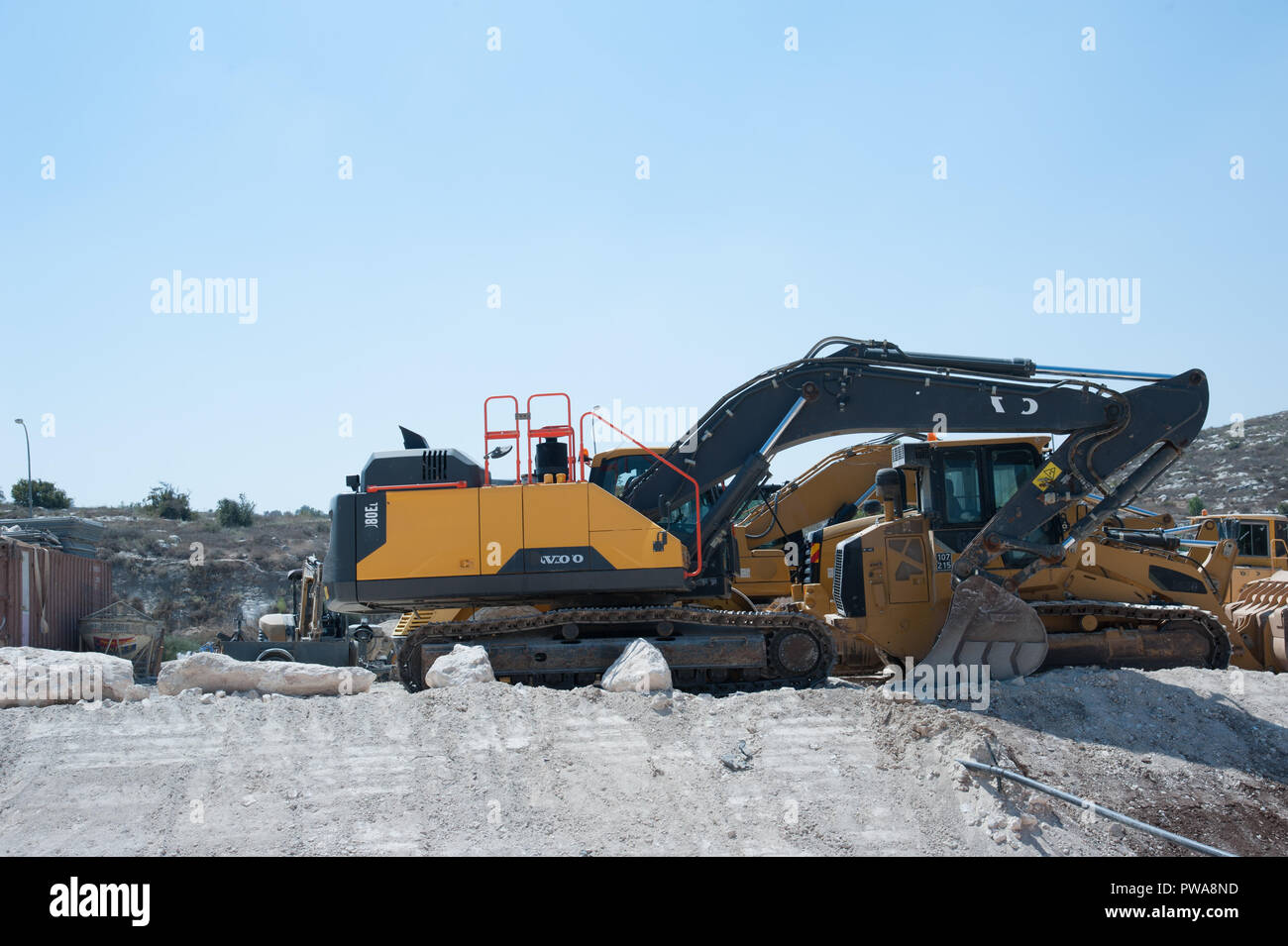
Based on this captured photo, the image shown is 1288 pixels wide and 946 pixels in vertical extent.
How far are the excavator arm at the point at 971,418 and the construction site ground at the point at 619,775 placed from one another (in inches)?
85.9

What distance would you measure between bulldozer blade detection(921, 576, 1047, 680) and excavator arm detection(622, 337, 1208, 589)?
302 millimetres

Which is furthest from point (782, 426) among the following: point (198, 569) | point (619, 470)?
point (198, 569)

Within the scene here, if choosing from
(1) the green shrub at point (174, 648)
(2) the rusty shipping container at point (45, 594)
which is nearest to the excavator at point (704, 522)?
(2) the rusty shipping container at point (45, 594)

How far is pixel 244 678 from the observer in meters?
8.60

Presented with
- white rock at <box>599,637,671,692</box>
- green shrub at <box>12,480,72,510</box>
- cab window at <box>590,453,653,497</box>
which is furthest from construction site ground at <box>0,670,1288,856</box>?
green shrub at <box>12,480,72,510</box>

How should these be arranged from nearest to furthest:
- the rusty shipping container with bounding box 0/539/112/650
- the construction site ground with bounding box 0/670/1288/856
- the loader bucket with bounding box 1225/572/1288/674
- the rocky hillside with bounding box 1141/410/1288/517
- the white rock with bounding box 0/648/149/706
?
the construction site ground with bounding box 0/670/1288/856, the white rock with bounding box 0/648/149/706, the loader bucket with bounding box 1225/572/1288/674, the rusty shipping container with bounding box 0/539/112/650, the rocky hillside with bounding box 1141/410/1288/517

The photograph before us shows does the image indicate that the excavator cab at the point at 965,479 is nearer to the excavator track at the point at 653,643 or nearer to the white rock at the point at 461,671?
the excavator track at the point at 653,643

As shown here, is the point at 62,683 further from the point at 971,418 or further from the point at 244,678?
the point at 971,418

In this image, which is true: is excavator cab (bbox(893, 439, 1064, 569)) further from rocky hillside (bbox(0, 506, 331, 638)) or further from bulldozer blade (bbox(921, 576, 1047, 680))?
rocky hillside (bbox(0, 506, 331, 638))

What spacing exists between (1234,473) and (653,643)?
40752mm

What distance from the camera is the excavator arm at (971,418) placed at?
9.83 m

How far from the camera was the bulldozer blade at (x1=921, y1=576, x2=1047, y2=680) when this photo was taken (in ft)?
32.9
